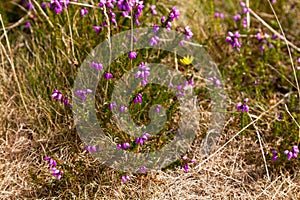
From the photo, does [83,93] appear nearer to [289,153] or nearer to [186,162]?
[186,162]

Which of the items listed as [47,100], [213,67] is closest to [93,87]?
[47,100]

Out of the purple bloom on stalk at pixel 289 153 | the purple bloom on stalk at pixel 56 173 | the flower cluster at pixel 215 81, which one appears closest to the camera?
the purple bloom on stalk at pixel 56 173

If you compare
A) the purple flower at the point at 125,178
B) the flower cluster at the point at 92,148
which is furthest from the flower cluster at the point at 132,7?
the purple flower at the point at 125,178

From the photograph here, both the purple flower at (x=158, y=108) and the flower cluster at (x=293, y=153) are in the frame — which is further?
the purple flower at (x=158, y=108)

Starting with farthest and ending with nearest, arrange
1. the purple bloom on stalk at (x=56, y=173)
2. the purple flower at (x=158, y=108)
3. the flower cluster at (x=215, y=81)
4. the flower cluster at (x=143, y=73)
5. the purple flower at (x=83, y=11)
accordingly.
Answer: the flower cluster at (x=215, y=81)
the purple flower at (x=83, y=11)
the purple flower at (x=158, y=108)
the flower cluster at (x=143, y=73)
the purple bloom on stalk at (x=56, y=173)

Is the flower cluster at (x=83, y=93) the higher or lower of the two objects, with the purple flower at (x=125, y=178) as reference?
higher

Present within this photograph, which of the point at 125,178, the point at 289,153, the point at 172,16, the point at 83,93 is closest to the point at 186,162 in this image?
the point at 125,178

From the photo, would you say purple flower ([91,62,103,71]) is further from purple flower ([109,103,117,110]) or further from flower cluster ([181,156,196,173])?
flower cluster ([181,156,196,173])

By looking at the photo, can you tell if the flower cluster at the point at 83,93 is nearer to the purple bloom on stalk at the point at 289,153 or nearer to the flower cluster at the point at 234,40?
the flower cluster at the point at 234,40
